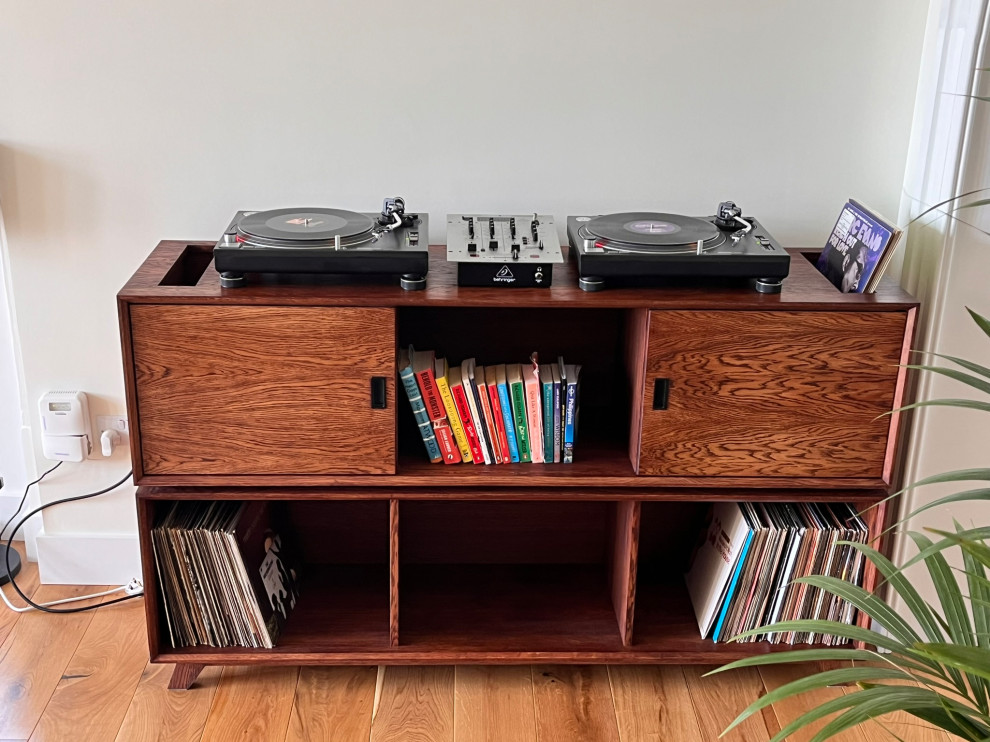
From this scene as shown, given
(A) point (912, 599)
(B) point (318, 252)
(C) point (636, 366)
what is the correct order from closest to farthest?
(A) point (912, 599), (B) point (318, 252), (C) point (636, 366)

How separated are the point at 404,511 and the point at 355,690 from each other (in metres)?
0.39

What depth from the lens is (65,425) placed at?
7.19 ft

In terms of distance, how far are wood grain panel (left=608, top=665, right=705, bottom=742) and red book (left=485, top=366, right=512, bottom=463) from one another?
525mm

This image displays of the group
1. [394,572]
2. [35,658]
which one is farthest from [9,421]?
[394,572]

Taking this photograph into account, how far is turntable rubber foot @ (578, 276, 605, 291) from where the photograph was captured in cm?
180

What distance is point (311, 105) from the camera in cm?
203

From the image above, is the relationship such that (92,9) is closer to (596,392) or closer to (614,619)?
(596,392)

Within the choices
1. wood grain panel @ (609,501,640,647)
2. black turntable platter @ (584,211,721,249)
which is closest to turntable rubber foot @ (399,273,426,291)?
black turntable platter @ (584,211,721,249)

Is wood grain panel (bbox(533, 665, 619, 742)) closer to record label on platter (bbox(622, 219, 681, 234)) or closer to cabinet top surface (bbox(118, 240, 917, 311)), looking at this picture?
cabinet top surface (bbox(118, 240, 917, 311))

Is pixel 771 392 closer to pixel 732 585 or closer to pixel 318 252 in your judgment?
pixel 732 585

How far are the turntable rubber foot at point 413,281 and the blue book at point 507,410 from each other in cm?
24

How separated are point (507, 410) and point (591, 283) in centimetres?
29

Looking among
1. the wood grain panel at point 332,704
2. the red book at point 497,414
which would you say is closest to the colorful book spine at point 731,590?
the red book at point 497,414

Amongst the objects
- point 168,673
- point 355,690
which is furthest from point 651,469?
point 168,673
